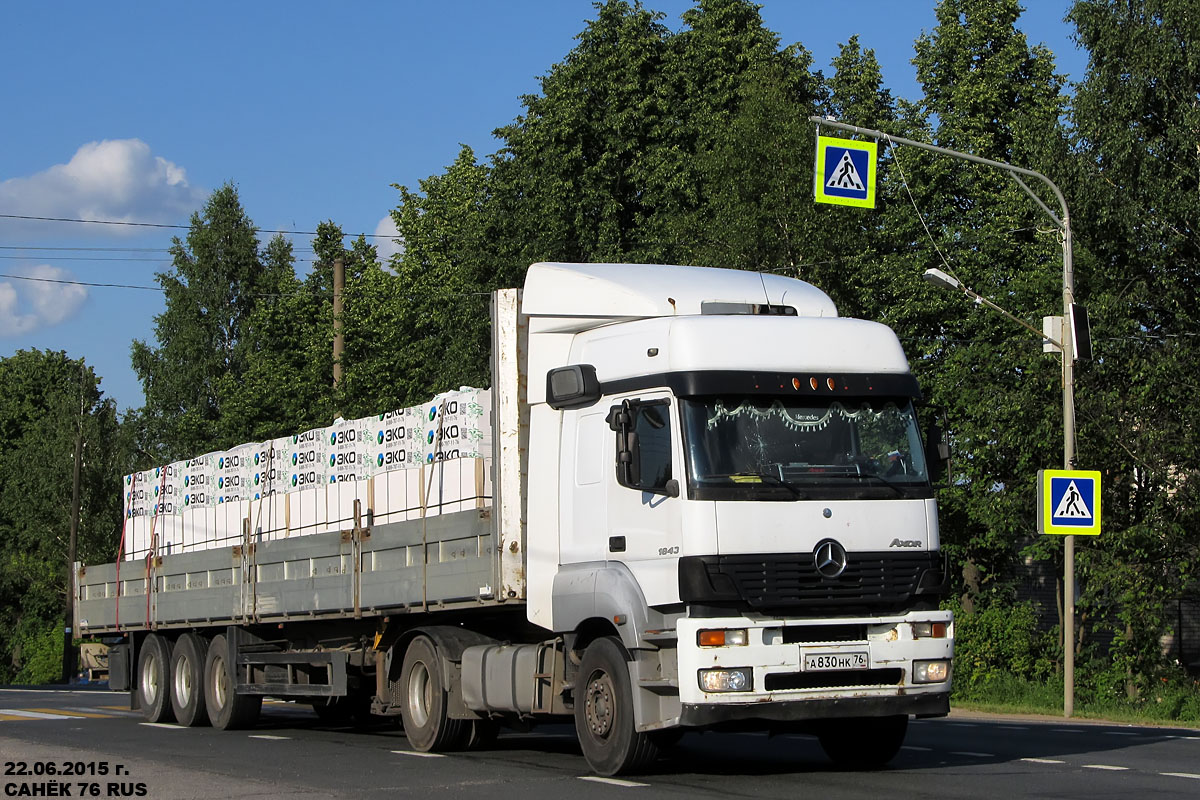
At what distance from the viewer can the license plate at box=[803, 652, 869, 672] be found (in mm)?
11391

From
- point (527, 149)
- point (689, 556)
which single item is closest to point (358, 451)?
point (689, 556)

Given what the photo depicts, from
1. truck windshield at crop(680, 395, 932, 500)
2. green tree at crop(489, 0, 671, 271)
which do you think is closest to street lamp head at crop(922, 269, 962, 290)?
truck windshield at crop(680, 395, 932, 500)

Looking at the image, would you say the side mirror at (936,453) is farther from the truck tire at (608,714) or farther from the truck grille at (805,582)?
the truck tire at (608,714)

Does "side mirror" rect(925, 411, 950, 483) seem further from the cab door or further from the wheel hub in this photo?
the wheel hub

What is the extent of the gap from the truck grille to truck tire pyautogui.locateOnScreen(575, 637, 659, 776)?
1.06m

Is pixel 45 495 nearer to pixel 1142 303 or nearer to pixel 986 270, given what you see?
pixel 986 270

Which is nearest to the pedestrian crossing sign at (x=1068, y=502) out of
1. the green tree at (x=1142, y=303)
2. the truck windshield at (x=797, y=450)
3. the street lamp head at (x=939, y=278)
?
the street lamp head at (x=939, y=278)

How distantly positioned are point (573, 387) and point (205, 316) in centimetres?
5902

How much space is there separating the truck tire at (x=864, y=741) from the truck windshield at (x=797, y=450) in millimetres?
2056

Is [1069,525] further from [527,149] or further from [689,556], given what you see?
[527,149]

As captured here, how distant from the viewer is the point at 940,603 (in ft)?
40.3

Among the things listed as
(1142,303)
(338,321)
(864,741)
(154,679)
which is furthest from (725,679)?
(338,321)

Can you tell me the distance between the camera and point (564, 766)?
13.5 m

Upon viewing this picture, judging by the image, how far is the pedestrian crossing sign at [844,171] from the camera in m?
22.4
